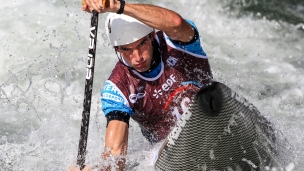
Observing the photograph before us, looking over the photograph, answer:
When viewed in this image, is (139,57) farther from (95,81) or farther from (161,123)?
(95,81)

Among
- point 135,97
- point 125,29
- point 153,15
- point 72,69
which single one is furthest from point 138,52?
point 72,69

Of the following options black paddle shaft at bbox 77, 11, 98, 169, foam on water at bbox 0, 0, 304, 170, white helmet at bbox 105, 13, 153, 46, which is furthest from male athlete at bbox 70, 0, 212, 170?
foam on water at bbox 0, 0, 304, 170

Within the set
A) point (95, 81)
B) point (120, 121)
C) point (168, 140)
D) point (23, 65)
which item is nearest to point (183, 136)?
point (168, 140)

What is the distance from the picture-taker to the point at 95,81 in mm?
6996

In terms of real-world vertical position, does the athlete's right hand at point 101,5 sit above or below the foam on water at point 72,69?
above

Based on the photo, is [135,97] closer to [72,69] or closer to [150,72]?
[150,72]

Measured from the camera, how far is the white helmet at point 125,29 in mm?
3947

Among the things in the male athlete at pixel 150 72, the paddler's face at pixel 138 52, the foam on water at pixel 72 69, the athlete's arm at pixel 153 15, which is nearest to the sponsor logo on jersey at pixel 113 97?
the male athlete at pixel 150 72

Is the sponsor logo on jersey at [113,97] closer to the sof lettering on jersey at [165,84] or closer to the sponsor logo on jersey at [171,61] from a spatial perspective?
the sof lettering on jersey at [165,84]

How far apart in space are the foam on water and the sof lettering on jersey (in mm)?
883

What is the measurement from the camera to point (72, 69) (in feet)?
23.4

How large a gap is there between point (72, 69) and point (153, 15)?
3405 millimetres

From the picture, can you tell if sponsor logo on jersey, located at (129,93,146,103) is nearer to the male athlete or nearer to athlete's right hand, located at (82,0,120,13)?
the male athlete

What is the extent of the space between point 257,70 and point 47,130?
2.55m
